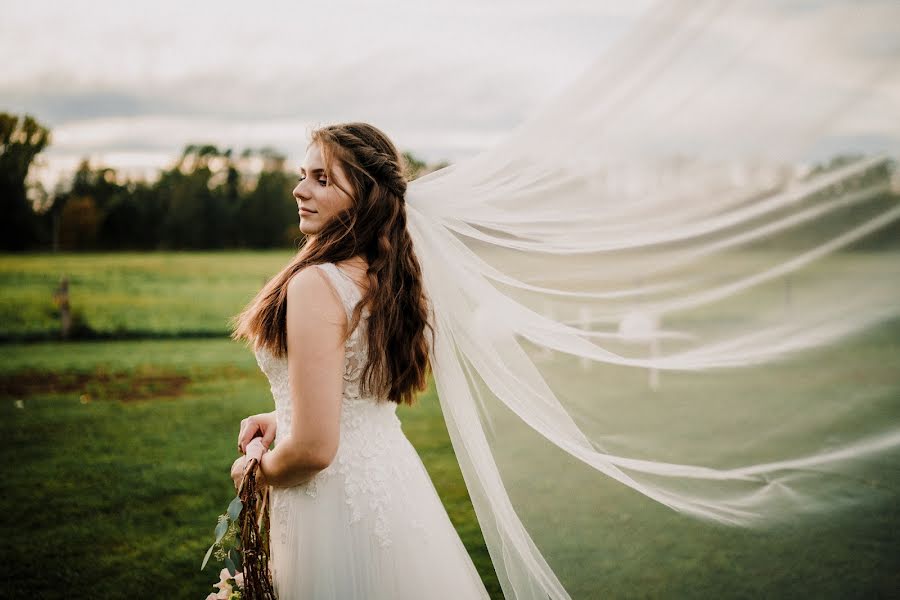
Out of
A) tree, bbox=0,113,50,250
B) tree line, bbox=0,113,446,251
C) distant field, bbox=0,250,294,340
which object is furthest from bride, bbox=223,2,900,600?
tree, bbox=0,113,50,250

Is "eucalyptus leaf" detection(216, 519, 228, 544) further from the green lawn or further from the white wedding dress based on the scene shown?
the green lawn

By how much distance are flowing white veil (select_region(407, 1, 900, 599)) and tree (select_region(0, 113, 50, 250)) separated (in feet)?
74.3

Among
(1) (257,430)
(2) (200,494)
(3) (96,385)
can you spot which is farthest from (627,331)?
(3) (96,385)

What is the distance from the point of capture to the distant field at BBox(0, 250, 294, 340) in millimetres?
15380

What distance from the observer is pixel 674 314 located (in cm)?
247

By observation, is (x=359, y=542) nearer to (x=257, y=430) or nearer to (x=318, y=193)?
(x=257, y=430)

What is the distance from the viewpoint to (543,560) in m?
2.29

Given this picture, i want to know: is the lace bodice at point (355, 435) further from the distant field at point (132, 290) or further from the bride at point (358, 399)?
the distant field at point (132, 290)

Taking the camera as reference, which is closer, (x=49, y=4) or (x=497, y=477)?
(x=497, y=477)

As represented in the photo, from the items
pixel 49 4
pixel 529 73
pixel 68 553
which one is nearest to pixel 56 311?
pixel 49 4

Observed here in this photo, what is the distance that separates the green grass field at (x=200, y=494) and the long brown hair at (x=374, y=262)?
74 centimetres

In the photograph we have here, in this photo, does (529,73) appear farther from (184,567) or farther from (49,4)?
(49,4)

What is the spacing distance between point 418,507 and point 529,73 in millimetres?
1958

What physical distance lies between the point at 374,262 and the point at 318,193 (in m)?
0.28
